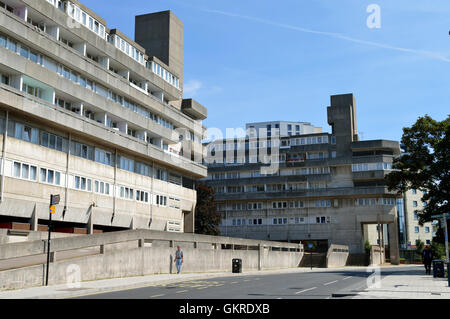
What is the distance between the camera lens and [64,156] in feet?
126

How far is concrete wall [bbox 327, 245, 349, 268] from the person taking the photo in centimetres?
6170

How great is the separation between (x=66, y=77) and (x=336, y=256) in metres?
41.9

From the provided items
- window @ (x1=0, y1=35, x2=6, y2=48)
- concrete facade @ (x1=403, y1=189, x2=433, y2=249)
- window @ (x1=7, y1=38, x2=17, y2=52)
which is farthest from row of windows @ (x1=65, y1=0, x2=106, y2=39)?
concrete facade @ (x1=403, y1=189, x2=433, y2=249)

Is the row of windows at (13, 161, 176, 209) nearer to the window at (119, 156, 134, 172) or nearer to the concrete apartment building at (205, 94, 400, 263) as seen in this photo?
the window at (119, 156, 134, 172)

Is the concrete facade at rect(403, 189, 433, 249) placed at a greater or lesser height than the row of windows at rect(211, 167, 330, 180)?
lesser

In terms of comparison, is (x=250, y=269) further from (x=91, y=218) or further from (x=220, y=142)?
(x=220, y=142)

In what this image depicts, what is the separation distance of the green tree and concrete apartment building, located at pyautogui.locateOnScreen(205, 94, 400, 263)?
21468 millimetres

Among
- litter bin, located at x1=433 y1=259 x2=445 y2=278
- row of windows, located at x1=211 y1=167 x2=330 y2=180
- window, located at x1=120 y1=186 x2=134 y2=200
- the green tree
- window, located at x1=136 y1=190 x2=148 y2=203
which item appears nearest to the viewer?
litter bin, located at x1=433 y1=259 x2=445 y2=278

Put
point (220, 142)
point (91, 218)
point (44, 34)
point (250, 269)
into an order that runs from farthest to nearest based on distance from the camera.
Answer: point (220, 142), point (250, 269), point (91, 218), point (44, 34)

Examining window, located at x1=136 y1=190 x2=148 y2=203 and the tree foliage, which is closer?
the tree foliage

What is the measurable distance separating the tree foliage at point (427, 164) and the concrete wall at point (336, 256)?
63.3 ft

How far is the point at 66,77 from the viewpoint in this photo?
132 feet
